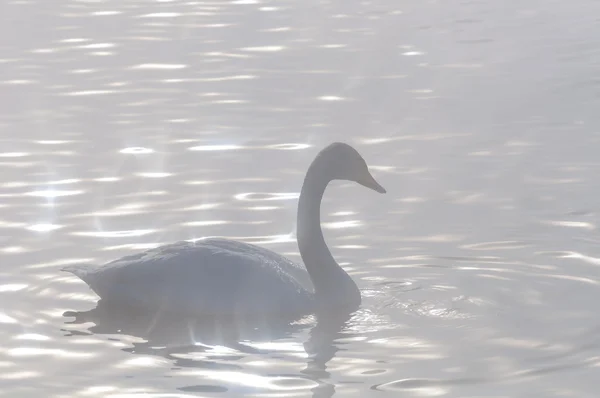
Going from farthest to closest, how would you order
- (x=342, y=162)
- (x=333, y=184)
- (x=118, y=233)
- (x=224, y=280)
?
(x=333, y=184), (x=118, y=233), (x=342, y=162), (x=224, y=280)

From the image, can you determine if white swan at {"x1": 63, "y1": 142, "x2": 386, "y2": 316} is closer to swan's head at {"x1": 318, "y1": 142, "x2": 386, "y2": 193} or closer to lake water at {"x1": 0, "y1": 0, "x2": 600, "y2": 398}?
lake water at {"x1": 0, "y1": 0, "x2": 600, "y2": 398}

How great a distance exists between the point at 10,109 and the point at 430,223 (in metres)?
6.06

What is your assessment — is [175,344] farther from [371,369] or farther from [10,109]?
[10,109]

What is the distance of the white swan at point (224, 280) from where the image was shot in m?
10.4

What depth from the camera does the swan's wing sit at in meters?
10.4

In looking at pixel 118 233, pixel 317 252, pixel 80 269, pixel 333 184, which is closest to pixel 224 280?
pixel 317 252

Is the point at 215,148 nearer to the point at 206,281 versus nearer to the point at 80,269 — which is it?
the point at 80,269

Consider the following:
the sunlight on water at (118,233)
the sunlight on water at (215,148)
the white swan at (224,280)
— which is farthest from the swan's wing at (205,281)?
the sunlight on water at (215,148)

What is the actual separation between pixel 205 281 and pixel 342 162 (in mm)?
1368

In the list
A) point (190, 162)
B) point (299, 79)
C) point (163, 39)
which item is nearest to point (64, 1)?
point (163, 39)

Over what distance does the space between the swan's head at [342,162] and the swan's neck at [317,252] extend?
0.07m

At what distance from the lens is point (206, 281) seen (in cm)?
1045

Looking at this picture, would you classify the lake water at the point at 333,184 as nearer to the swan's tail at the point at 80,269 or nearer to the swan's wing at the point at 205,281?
the swan's tail at the point at 80,269

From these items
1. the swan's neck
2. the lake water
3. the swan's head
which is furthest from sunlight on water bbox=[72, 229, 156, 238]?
the swan's head
